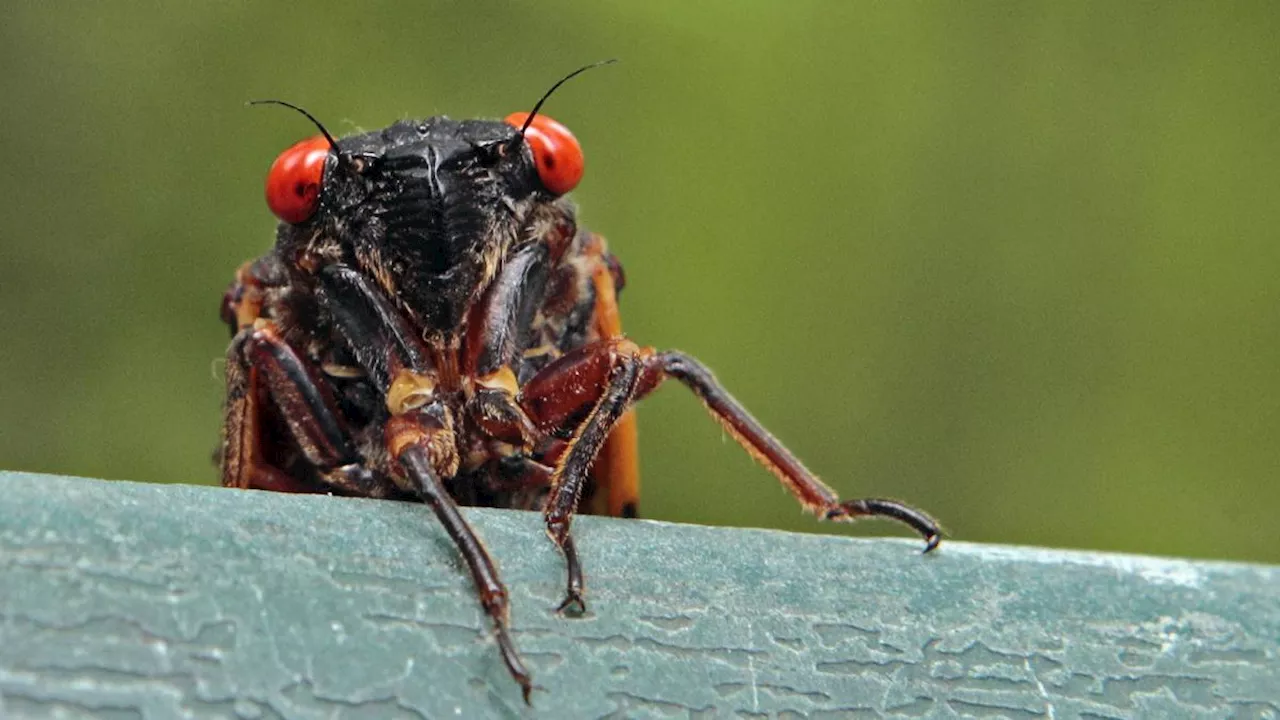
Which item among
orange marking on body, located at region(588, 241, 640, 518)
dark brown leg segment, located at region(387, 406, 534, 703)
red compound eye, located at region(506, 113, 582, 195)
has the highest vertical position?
red compound eye, located at region(506, 113, 582, 195)

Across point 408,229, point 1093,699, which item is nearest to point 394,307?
point 408,229

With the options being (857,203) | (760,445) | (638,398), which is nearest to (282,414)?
(638,398)

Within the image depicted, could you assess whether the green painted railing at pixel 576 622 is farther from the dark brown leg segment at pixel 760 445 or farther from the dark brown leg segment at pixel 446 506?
the dark brown leg segment at pixel 760 445

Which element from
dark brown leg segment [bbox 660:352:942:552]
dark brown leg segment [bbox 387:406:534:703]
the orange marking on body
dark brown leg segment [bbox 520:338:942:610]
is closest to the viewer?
dark brown leg segment [bbox 387:406:534:703]

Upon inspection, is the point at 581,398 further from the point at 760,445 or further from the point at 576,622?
the point at 576,622

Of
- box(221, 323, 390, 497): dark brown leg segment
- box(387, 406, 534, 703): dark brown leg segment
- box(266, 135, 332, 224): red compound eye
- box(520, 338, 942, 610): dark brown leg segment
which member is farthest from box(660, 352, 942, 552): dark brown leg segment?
box(266, 135, 332, 224): red compound eye

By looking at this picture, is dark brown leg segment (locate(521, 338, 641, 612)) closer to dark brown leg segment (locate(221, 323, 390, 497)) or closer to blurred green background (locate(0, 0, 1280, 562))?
dark brown leg segment (locate(221, 323, 390, 497))
